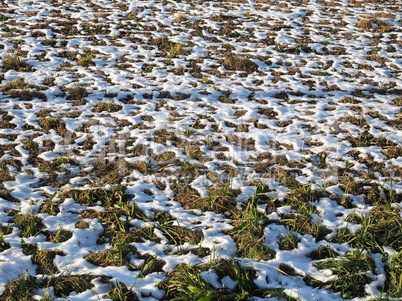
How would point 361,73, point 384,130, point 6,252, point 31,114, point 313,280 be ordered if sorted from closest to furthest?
1. point 313,280
2. point 6,252
3. point 384,130
4. point 31,114
5. point 361,73

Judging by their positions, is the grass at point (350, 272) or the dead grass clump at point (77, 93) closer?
the grass at point (350, 272)

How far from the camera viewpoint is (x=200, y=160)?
14.4 feet

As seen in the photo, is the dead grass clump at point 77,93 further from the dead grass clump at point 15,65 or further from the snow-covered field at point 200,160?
the dead grass clump at point 15,65

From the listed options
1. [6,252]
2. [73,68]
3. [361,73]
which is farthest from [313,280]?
[73,68]

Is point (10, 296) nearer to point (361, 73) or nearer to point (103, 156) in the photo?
point (103, 156)

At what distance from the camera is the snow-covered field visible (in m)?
2.85

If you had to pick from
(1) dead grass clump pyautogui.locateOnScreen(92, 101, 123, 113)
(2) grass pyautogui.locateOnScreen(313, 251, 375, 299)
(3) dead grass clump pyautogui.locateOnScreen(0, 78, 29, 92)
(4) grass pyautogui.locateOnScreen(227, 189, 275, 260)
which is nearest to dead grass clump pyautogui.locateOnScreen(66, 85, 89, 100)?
(1) dead grass clump pyautogui.locateOnScreen(92, 101, 123, 113)

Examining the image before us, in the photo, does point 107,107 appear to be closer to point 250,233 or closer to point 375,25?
point 250,233

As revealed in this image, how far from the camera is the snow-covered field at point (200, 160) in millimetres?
2850

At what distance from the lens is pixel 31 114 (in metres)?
5.20

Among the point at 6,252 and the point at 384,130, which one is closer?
the point at 6,252

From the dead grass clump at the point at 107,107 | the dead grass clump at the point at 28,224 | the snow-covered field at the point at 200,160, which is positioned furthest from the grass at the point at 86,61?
the dead grass clump at the point at 28,224

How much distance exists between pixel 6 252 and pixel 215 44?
611 cm

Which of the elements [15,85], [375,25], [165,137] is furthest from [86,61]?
[375,25]
